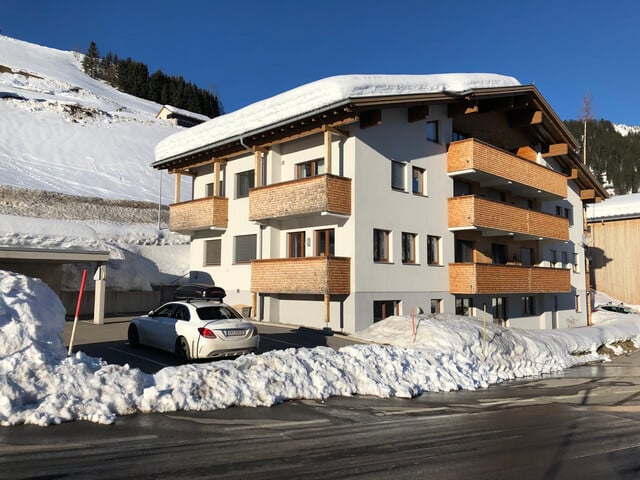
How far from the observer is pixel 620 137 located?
13600cm

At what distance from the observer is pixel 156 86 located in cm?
14575

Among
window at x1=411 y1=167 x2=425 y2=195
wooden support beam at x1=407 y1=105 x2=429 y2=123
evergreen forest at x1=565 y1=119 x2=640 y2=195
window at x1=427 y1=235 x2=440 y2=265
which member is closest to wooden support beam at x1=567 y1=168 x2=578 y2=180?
window at x1=427 y1=235 x2=440 y2=265

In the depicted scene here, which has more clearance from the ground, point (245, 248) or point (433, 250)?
point (245, 248)

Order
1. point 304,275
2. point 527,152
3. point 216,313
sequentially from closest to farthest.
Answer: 1. point 216,313
2. point 304,275
3. point 527,152

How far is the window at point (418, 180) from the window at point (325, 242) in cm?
440

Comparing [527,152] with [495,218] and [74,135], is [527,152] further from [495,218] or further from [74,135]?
[74,135]

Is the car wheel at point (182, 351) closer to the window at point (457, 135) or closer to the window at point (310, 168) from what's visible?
the window at point (310, 168)

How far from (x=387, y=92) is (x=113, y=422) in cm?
1546

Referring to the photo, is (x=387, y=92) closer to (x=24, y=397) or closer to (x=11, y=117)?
(x=24, y=397)

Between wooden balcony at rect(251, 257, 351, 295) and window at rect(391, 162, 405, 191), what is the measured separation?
4140 millimetres

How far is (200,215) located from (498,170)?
45.2 ft

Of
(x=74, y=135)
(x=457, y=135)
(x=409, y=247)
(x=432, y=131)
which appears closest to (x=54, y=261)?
(x=409, y=247)

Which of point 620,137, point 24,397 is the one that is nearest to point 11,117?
point 24,397

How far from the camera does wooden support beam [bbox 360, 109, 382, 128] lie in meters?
20.2
